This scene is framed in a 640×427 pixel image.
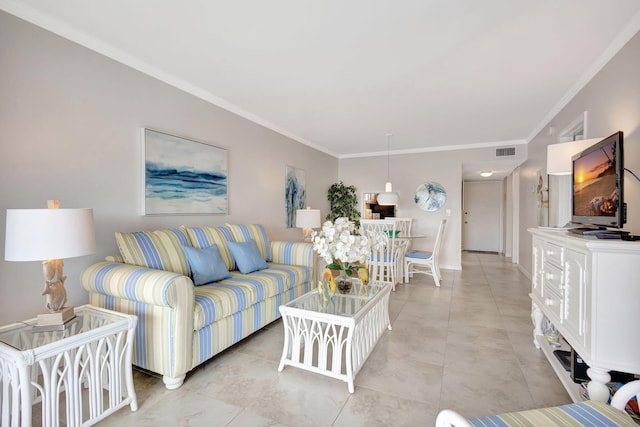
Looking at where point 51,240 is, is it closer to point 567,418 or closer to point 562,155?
point 567,418

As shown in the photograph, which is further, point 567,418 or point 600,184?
point 600,184

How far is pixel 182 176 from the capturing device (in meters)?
2.98

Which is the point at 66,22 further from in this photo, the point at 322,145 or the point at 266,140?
the point at 322,145

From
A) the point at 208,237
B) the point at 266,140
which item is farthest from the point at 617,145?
the point at 266,140

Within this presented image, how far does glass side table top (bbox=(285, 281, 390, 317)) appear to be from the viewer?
2131 mm

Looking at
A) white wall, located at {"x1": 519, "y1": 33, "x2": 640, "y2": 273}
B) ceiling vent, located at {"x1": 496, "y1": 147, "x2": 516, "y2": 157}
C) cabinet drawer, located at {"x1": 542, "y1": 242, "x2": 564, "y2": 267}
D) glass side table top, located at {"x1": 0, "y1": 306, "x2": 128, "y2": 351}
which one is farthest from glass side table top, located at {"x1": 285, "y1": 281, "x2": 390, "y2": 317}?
ceiling vent, located at {"x1": 496, "y1": 147, "x2": 516, "y2": 157}

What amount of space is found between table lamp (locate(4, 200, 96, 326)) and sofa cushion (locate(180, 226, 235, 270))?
44.0 inches

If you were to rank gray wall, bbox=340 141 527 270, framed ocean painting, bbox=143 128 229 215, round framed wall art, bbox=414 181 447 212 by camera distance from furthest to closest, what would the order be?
round framed wall art, bbox=414 181 447 212
gray wall, bbox=340 141 527 270
framed ocean painting, bbox=143 128 229 215

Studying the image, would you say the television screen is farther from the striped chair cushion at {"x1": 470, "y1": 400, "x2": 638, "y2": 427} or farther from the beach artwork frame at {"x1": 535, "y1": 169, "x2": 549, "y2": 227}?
the beach artwork frame at {"x1": 535, "y1": 169, "x2": 549, "y2": 227}

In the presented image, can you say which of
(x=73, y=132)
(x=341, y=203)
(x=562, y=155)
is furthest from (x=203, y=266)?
(x=341, y=203)

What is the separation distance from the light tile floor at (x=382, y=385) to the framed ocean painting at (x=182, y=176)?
4.78ft

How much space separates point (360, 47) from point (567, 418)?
243cm

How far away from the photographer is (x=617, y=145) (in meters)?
1.49

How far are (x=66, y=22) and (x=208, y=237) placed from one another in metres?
1.90
